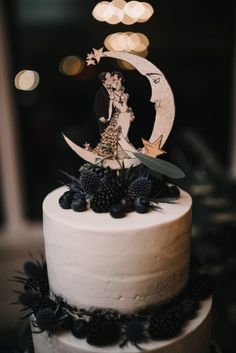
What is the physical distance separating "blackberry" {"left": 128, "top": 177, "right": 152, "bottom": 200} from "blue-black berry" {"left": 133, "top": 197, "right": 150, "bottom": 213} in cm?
2

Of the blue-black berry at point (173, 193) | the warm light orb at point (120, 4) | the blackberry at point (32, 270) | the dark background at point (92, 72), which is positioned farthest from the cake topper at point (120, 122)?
the dark background at point (92, 72)

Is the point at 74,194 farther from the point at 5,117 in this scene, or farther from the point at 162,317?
the point at 5,117

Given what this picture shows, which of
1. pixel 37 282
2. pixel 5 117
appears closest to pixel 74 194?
pixel 37 282

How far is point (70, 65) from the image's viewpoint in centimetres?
304

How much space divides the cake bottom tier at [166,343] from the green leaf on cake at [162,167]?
15.6 inches

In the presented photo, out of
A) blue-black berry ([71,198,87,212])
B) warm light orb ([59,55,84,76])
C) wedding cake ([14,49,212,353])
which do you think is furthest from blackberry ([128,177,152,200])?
warm light orb ([59,55,84,76])

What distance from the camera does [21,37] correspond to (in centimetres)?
299

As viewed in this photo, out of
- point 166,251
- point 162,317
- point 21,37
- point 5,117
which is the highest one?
point 21,37

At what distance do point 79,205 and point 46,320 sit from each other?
309 millimetres

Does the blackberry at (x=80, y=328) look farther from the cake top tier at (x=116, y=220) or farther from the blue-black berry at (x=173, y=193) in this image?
the blue-black berry at (x=173, y=193)

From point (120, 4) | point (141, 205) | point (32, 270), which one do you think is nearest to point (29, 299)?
point (32, 270)

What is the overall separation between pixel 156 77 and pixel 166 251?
489 millimetres

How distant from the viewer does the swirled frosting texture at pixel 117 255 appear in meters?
1.00

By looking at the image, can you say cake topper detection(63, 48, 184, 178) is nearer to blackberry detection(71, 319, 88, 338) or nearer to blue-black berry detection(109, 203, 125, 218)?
blue-black berry detection(109, 203, 125, 218)
